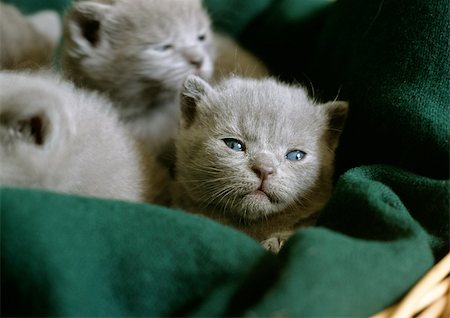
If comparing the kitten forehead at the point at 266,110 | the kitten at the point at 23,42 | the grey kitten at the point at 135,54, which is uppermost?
the kitten forehead at the point at 266,110

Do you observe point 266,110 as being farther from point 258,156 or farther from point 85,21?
point 85,21

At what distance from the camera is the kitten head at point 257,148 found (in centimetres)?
94

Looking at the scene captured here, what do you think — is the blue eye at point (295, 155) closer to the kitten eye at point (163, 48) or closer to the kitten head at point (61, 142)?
the kitten head at point (61, 142)

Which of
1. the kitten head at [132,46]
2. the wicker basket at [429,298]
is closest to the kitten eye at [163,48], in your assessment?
the kitten head at [132,46]

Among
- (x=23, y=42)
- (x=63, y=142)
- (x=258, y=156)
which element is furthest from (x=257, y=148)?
(x=23, y=42)

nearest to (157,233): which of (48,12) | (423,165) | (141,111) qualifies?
(423,165)

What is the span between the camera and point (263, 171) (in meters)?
0.92

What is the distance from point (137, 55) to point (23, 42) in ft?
1.24

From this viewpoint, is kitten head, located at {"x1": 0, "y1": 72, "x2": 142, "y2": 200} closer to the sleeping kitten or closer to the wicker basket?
the sleeping kitten

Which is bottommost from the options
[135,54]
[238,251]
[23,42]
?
[23,42]

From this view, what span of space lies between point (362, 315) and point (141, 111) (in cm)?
81

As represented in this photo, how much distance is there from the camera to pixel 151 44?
1276 millimetres

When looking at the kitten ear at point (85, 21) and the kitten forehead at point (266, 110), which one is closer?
the kitten forehead at point (266, 110)

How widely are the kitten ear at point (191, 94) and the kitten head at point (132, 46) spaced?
0.18 metres
